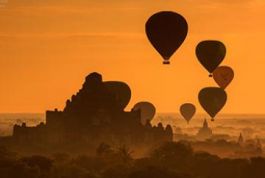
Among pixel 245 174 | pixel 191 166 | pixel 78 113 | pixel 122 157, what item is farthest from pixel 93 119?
pixel 245 174

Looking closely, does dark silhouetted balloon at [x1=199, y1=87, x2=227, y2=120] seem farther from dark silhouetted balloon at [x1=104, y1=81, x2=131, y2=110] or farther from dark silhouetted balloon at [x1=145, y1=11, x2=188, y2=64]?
dark silhouetted balloon at [x1=145, y1=11, x2=188, y2=64]

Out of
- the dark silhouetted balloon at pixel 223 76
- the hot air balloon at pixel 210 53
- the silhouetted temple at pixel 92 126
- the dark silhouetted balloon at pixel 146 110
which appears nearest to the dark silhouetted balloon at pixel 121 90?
the silhouetted temple at pixel 92 126

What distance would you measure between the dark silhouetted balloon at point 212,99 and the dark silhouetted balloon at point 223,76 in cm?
663

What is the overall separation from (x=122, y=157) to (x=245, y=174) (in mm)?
23774

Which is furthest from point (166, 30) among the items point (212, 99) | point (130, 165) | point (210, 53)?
point (212, 99)

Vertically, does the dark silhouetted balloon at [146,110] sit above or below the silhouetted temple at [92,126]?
above

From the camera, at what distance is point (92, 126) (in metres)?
143

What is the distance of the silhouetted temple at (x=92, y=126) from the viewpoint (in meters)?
140

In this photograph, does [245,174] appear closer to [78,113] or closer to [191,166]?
[191,166]

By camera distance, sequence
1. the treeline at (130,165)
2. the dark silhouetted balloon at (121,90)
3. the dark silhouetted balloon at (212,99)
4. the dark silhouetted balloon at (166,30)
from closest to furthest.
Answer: the treeline at (130,165) → the dark silhouetted balloon at (166,30) → the dark silhouetted balloon at (212,99) → the dark silhouetted balloon at (121,90)

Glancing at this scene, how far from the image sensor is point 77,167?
359ft

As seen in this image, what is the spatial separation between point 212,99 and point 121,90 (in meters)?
13.3

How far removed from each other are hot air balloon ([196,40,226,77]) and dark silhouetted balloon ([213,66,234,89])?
753 cm

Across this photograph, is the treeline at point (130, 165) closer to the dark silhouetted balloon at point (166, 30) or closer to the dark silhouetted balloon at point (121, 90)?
the dark silhouetted balloon at point (166, 30)
